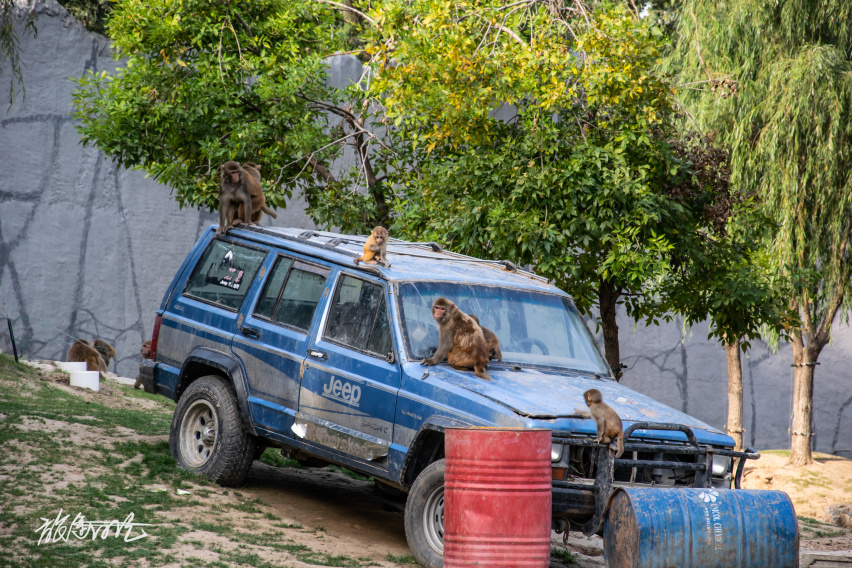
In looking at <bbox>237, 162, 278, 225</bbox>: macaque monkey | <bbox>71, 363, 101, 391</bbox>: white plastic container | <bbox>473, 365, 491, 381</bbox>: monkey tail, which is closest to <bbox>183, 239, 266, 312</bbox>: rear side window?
<bbox>237, 162, 278, 225</bbox>: macaque monkey

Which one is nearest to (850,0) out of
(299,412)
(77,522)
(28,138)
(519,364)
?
(519,364)

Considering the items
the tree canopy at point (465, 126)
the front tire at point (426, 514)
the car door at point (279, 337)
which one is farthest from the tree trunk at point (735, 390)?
the front tire at point (426, 514)

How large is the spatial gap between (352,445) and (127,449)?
2.71m

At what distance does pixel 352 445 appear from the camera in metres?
6.45

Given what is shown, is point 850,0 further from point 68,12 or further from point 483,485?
point 68,12

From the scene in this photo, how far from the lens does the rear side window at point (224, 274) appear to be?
768cm

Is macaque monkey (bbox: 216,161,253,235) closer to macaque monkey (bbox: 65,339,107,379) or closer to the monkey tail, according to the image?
the monkey tail

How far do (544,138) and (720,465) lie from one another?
435cm

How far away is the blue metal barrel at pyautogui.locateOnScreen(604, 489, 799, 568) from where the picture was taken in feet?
17.0

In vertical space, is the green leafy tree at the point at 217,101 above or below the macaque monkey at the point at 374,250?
above

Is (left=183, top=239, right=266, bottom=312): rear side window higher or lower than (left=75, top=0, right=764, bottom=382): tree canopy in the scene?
lower

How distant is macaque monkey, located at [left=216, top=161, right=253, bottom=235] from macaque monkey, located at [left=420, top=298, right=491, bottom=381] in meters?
2.67

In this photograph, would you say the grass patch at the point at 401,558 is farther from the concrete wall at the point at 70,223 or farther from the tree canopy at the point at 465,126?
the concrete wall at the point at 70,223

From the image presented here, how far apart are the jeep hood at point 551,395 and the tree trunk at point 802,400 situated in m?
10.3
